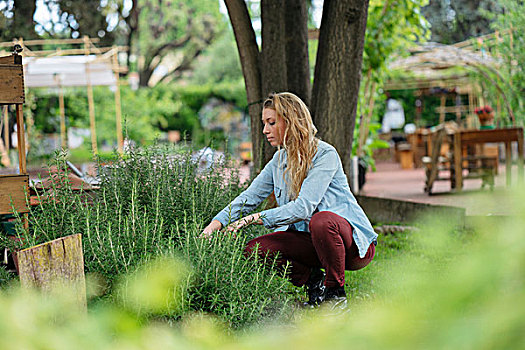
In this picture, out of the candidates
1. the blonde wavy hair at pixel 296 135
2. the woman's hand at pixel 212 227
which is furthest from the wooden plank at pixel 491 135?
the woman's hand at pixel 212 227

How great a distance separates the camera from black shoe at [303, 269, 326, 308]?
3.28 meters

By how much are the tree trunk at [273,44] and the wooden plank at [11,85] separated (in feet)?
6.70

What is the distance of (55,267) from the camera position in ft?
7.22

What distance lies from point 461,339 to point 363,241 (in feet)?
8.47

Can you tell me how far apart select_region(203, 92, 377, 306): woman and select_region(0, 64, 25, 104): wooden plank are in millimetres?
1228

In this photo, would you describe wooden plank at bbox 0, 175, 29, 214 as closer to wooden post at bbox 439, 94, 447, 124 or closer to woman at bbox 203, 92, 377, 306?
woman at bbox 203, 92, 377, 306

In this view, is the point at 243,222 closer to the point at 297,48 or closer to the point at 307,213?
the point at 307,213

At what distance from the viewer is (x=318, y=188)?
307 centimetres

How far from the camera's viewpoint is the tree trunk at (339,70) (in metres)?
4.51

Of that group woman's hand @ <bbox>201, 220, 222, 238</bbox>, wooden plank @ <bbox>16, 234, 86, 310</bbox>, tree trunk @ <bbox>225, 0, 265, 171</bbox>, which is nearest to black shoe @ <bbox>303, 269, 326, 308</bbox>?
woman's hand @ <bbox>201, 220, 222, 238</bbox>

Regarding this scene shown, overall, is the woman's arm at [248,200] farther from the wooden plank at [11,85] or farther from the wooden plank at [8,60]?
the wooden plank at [8,60]

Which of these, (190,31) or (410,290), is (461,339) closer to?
(410,290)

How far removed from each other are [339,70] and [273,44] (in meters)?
0.58

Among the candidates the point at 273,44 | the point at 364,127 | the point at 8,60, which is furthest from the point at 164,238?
the point at 364,127
